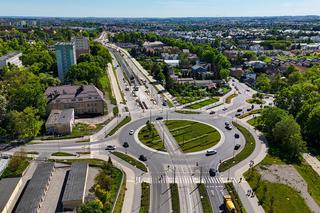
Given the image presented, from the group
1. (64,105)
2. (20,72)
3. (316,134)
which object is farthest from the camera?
(20,72)

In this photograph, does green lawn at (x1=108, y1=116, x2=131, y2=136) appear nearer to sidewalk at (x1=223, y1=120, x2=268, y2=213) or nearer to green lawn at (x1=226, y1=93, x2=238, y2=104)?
sidewalk at (x1=223, y1=120, x2=268, y2=213)

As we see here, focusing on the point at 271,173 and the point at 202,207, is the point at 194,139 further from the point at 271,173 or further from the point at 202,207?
the point at 202,207

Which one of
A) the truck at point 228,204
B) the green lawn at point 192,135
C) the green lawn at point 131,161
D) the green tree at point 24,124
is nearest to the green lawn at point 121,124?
the green lawn at point 192,135

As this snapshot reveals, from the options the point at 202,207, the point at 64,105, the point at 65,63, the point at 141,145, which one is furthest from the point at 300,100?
the point at 65,63

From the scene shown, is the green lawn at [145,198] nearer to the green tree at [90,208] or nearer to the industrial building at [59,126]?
the green tree at [90,208]

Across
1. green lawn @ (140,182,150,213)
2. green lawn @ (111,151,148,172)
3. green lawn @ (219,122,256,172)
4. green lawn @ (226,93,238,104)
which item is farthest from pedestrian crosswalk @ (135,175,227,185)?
green lawn @ (226,93,238,104)
